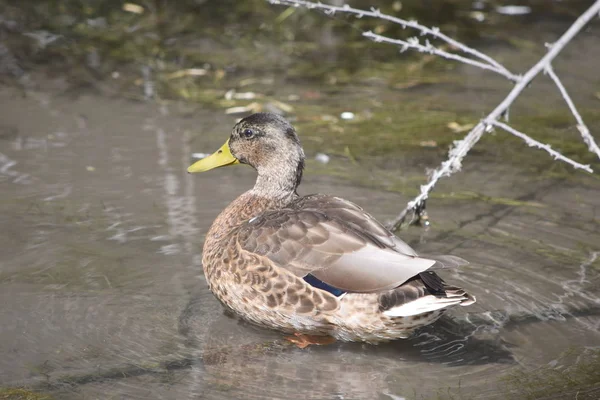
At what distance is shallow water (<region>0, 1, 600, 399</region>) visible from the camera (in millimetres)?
3887

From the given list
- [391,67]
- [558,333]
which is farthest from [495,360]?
[391,67]

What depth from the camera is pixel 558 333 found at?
431cm

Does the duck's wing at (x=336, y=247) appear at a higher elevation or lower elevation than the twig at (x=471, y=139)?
lower

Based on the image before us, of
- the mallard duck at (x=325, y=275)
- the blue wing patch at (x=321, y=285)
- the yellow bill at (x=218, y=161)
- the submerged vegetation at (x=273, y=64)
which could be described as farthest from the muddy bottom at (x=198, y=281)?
the submerged vegetation at (x=273, y=64)

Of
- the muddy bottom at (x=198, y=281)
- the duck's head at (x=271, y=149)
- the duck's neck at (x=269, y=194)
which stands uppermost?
the duck's head at (x=271, y=149)

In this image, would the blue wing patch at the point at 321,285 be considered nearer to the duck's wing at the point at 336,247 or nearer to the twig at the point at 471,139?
the duck's wing at the point at 336,247

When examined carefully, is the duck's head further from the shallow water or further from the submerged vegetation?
the submerged vegetation

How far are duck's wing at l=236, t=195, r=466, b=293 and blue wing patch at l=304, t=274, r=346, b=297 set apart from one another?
24mm

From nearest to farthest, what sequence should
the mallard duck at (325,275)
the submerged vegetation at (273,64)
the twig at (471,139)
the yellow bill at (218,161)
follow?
the mallard duck at (325,275) → the twig at (471,139) → the yellow bill at (218,161) → the submerged vegetation at (273,64)

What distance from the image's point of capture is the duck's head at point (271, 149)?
15.9 ft

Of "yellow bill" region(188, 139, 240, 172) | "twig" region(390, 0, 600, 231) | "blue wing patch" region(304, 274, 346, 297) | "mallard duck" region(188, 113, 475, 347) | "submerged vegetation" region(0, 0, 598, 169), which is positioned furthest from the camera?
"submerged vegetation" region(0, 0, 598, 169)

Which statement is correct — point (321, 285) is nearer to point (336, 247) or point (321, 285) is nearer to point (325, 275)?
point (325, 275)

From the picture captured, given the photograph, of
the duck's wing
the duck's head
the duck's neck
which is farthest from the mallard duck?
the duck's head

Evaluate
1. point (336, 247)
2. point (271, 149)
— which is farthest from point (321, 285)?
point (271, 149)
